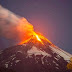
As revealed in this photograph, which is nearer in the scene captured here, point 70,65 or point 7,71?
point 70,65

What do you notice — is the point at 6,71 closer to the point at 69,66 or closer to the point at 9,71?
the point at 9,71

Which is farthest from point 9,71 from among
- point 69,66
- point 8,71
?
point 69,66

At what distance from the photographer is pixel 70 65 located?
64.5 metres

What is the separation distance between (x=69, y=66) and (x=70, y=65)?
0.60m

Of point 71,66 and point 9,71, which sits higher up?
point 9,71

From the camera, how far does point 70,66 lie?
6444cm

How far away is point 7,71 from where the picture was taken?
95.9 metres

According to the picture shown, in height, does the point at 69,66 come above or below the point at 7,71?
below

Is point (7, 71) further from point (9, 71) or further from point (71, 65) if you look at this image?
point (71, 65)

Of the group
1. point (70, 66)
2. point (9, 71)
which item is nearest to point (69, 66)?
point (70, 66)

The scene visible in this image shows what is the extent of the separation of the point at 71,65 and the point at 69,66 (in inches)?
36.4

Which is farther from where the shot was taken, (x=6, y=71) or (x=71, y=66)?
(x=6, y=71)

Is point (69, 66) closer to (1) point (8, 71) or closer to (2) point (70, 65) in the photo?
(2) point (70, 65)

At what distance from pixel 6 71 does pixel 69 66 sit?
4605 centimetres
